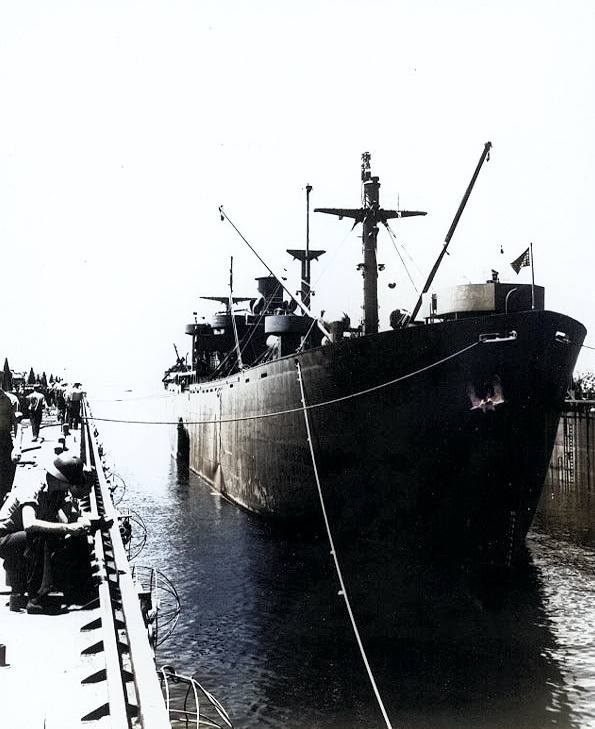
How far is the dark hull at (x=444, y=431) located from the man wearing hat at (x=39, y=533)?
584cm

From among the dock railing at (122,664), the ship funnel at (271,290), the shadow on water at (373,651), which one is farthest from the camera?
the ship funnel at (271,290)

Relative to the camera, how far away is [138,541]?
53.7ft

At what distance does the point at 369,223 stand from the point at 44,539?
9398mm

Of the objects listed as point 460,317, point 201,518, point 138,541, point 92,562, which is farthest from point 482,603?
point 201,518

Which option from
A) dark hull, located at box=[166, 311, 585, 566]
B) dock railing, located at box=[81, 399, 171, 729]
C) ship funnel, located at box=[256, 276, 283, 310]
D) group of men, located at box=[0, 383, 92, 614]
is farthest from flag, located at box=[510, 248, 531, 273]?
ship funnel, located at box=[256, 276, 283, 310]

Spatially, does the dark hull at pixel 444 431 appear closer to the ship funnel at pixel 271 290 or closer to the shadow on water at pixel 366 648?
the shadow on water at pixel 366 648

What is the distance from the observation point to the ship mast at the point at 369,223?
41.0 feet

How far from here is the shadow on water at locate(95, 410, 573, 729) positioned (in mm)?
8047

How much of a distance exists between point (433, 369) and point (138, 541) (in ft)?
33.6

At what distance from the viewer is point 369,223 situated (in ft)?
41.5

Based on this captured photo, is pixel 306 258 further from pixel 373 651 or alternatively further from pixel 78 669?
pixel 78 669

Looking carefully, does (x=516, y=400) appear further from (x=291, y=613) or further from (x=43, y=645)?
(x=43, y=645)

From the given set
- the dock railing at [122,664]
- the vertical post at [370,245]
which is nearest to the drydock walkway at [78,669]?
the dock railing at [122,664]

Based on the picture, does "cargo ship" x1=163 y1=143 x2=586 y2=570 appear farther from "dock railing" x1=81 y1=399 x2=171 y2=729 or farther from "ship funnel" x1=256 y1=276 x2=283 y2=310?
"ship funnel" x1=256 y1=276 x2=283 y2=310
